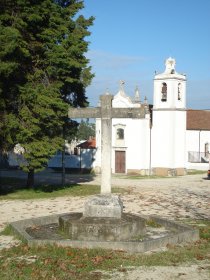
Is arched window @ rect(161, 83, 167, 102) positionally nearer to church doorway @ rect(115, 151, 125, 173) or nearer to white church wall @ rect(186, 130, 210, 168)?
church doorway @ rect(115, 151, 125, 173)

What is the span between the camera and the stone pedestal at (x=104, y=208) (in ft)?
32.7

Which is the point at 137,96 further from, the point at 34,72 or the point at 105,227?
the point at 105,227

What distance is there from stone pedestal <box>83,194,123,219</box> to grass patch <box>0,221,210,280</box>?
4.10ft

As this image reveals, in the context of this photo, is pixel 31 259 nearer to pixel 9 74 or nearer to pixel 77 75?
pixel 9 74

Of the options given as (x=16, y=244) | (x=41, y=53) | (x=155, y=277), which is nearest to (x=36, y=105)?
(x=41, y=53)

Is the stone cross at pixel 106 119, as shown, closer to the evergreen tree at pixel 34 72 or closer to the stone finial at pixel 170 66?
the evergreen tree at pixel 34 72

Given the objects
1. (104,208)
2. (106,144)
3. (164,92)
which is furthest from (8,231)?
(164,92)

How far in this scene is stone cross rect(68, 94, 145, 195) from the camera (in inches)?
407

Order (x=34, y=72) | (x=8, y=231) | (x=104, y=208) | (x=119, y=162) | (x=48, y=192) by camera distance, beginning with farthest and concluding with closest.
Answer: (x=119, y=162) → (x=48, y=192) → (x=34, y=72) → (x=8, y=231) → (x=104, y=208)

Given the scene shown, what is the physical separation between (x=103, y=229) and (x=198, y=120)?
39880 mm

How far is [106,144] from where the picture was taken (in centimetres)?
1039

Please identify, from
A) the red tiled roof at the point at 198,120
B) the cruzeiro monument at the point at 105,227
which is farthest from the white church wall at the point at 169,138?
the cruzeiro monument at the point at 105,227

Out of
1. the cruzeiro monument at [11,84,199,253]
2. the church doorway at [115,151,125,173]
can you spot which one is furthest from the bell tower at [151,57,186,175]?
the cruzeiro monument at [11,84,199,253]

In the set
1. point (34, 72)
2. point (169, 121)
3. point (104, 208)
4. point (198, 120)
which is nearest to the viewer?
point (104, 208)
